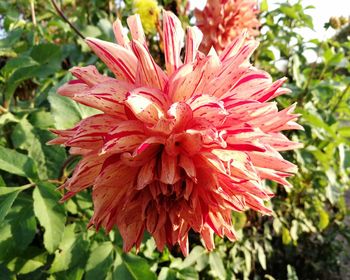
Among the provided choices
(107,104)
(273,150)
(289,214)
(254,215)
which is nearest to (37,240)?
(107,104)

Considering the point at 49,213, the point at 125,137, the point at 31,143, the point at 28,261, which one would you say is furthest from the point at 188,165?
the point at 28,261

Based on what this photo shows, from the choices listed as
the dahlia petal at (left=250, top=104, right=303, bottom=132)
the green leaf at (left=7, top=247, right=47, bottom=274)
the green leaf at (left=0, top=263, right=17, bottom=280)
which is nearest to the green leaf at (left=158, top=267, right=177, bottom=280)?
the green leaf at (left=7, top=247, right=47, bottom=274)

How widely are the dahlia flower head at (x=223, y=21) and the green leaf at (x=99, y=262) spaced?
1.19 m

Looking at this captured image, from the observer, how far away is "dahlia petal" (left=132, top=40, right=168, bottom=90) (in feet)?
2.97

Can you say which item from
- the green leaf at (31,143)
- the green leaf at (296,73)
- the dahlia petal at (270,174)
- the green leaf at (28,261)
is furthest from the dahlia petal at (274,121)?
the green leaf at (296,73)

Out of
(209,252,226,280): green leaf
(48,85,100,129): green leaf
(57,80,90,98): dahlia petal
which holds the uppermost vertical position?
(57,80,90,98): dahlia petal

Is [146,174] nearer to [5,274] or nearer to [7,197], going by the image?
[7,197]

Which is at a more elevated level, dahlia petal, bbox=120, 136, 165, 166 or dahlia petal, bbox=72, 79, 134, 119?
dahlia petal, bbox=72, 79, 134, 119

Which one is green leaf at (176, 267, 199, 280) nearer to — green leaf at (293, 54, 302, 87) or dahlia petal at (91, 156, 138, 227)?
dahlia petal at (91, 156, 138, 227)

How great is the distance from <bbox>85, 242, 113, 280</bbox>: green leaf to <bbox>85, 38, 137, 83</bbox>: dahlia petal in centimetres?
84

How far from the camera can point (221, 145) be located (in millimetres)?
843

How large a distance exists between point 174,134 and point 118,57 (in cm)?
24

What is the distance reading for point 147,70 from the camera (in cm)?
92

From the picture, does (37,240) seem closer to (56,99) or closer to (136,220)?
(56,99)
